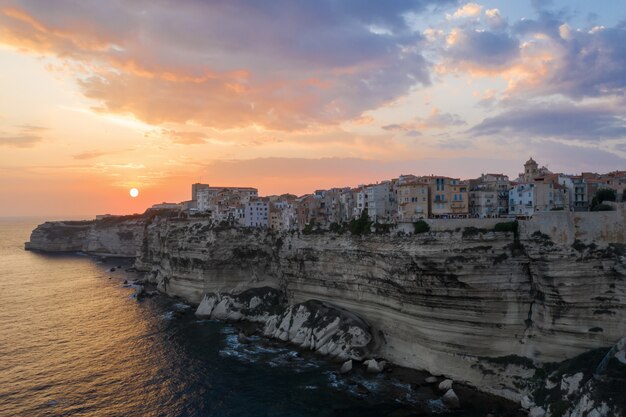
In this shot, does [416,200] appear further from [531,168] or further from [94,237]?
[94,237]

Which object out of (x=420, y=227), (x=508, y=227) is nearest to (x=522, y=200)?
(x=508, y=227)

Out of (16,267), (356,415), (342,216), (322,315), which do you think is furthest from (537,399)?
(16,267)

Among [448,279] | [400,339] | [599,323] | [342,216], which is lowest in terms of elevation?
[400,339]

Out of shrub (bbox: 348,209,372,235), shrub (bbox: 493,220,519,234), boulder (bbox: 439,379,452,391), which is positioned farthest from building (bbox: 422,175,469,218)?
boulder (bbox: 439,379,452,391)

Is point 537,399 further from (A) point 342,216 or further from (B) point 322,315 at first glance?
(A) point 342,216

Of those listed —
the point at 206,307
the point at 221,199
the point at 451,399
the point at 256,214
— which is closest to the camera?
Answer: the point at 451,399

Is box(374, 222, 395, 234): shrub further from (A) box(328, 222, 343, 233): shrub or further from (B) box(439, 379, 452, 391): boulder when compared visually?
(B) box(439, 379, 452, 391): boulder

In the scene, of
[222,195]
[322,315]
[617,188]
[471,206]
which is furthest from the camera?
[222,195]
